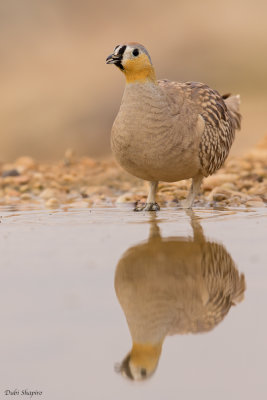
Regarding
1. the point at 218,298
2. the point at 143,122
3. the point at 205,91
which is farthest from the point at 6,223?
the point at 218,298

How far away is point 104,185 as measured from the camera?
9.92 m

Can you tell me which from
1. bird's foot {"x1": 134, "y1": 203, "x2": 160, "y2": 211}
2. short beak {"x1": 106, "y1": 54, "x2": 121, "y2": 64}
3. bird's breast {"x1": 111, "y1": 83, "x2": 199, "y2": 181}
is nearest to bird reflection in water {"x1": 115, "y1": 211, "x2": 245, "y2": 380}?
bird's breast {"x1": 111, "y1": 83, "x2": 199, "y2": 181}

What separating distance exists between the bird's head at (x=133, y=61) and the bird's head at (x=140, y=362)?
140 inches

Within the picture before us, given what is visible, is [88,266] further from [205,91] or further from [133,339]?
[205,91]

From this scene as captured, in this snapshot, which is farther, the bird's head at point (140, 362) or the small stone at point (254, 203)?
the small stone at point (254, 203)

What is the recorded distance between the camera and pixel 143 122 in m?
5.74

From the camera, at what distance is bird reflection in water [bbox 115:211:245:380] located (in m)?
2.45

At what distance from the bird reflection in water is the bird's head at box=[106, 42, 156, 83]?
1933 millimetres

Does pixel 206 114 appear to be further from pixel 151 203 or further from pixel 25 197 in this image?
pixel 25 197

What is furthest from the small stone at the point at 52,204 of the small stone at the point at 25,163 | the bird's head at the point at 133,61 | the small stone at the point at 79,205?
the small stone at the point at 25,163

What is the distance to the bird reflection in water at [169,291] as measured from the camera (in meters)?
2.45

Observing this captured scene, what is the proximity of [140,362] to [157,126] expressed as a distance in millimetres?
3701

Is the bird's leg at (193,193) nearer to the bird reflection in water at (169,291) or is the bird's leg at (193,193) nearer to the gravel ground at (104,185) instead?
the gravel ground at (104,185)

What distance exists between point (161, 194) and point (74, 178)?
2.99m
